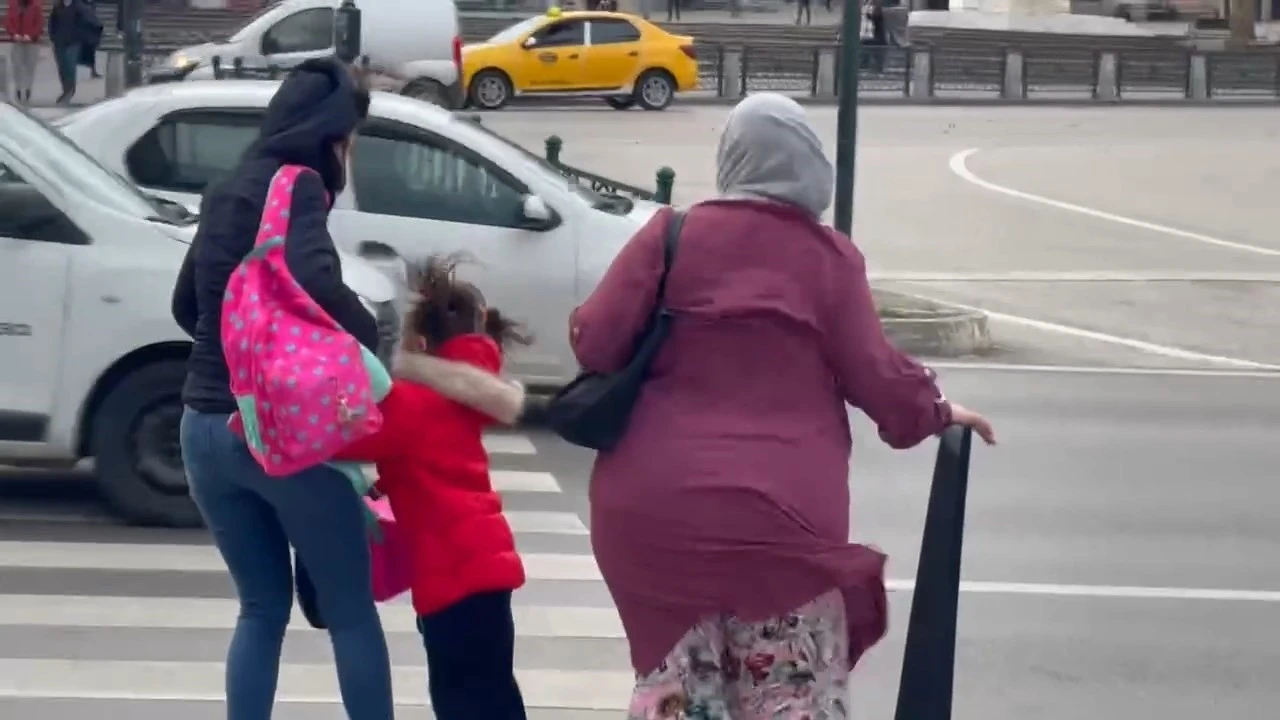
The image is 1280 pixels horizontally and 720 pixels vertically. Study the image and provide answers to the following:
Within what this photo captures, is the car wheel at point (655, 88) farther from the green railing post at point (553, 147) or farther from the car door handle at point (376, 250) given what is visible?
the car door handle at point (376, 250)

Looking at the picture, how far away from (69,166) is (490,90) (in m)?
26.8

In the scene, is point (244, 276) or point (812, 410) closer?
point (812, 410)

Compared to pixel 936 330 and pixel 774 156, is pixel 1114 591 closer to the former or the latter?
pixel 774 156

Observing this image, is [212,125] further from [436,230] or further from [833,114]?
[833,114]

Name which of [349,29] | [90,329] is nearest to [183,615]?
[90,329]

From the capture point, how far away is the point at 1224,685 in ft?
21.7

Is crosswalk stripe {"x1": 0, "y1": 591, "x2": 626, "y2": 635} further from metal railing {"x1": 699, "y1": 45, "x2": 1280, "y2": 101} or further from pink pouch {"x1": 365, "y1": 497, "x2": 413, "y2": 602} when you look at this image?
metal railing {"x1": 699, "y1": 45, "x2": 1280, "y2": 101}

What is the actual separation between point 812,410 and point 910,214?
18.0 m

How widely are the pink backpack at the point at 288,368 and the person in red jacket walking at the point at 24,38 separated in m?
27.2

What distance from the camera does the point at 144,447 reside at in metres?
8.18

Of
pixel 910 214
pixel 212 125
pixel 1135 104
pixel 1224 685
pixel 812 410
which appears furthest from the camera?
pixel 1135 104

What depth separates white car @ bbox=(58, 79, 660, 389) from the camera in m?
10.2

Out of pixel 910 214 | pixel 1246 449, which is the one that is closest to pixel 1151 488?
pixel 1246 449

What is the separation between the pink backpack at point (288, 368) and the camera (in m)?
4.39
